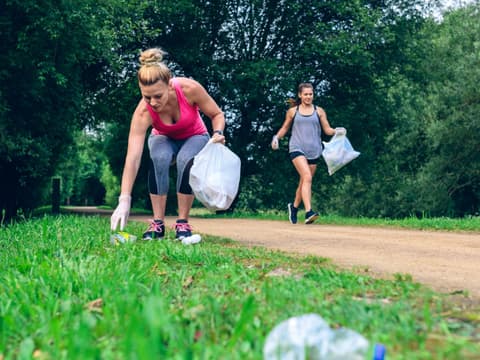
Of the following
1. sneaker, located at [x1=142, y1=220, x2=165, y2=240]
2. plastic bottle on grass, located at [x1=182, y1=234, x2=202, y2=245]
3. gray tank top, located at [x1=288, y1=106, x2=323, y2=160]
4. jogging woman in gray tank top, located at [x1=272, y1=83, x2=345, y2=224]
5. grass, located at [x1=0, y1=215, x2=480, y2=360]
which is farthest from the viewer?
gray tank top, located at [x1=288, y1=106, x2=323, y2=160]

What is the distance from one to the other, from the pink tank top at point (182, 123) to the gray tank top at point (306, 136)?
4.13 meters

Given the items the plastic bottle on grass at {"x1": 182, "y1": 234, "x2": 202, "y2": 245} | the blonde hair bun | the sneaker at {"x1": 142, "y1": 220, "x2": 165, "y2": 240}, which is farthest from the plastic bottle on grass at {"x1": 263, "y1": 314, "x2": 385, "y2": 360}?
the sneaker at {"x1": 142, "y1": 220, "x2": 165, "y2": 240}

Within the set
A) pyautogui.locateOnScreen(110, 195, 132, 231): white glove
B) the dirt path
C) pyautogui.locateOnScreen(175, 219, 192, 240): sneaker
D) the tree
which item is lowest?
the dirt path

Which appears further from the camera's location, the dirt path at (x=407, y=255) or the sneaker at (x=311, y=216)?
the sneaker at (x=311, y=216)

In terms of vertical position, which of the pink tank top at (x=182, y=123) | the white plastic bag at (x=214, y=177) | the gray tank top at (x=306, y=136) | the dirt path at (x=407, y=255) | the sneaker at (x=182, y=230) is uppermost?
the gray tank top at (x=306, y=136)

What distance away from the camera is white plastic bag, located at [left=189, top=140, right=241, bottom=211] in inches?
197

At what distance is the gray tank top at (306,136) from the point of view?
32.0 feet

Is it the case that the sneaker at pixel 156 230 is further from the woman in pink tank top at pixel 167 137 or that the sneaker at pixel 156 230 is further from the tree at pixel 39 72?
the tree at pixel 39 72

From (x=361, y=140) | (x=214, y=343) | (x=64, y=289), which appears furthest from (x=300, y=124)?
(x=361, y=140)

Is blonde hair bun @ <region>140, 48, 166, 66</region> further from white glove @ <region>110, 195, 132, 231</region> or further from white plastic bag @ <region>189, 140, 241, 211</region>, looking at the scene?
white glove @ <region>110, 195, 132, 231</region>

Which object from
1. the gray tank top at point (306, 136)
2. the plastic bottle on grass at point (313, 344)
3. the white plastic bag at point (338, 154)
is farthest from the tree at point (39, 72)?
the plastic bottle on grass at point (313, 344)

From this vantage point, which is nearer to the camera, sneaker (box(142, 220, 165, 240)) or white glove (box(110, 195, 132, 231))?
white glove (box(110, 195, 132, 231))

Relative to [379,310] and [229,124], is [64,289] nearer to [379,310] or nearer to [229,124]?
[379,310]

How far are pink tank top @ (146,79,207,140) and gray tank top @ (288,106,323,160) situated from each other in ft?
13.6
